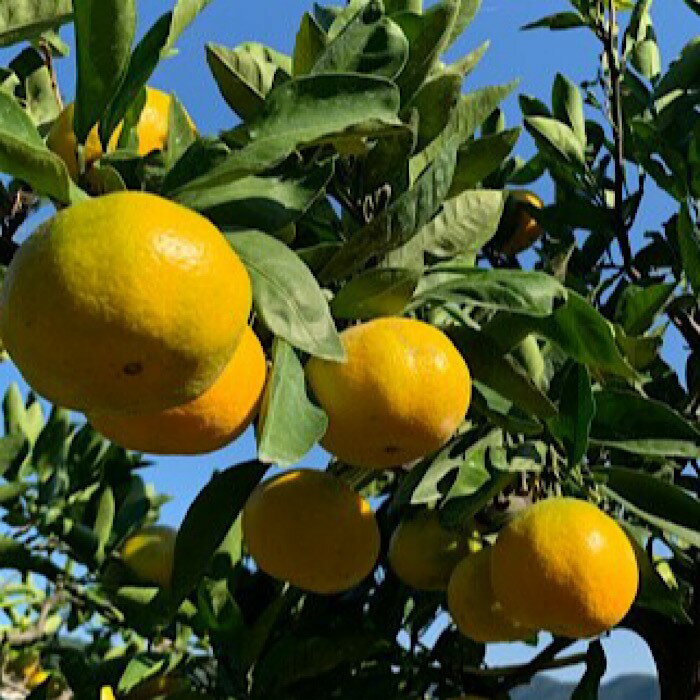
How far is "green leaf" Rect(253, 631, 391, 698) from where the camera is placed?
83.4 inches

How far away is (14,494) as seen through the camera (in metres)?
2.56

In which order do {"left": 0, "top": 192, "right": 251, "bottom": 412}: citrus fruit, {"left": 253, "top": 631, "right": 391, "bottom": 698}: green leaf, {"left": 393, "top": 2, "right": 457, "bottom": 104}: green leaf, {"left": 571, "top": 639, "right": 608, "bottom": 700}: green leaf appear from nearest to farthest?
{"left": 0, "top": 192, "right": 251, "bottom": 412}: citrus fruit → {"left": 393, "top": 2, "right": 457, "bottom": 104}: green leaf → {"left": 571, "top": 639, "right": 608, "bottom": 700}: green leaf → {"left": 253, "top": 631, "right": 391, "bottom": 698}: green leaf

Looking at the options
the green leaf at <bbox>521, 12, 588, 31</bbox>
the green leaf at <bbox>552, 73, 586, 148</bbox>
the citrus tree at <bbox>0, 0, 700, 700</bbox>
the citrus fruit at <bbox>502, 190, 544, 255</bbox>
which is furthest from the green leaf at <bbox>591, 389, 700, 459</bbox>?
the green leaf at <bbox>521, 12, 588, 31</bbox>

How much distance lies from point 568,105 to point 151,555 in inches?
58.4

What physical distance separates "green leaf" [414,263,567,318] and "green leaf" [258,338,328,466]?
0.26 metres

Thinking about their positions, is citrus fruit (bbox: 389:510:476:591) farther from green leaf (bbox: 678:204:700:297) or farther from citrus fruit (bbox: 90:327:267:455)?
citrus fruit (bbox: 90:327:267:455)

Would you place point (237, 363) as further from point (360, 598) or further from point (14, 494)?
point (14, 494)

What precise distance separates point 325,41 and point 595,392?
0.66 metres

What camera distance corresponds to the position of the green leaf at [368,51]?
1094 millimetres

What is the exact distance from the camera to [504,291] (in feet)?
4.09

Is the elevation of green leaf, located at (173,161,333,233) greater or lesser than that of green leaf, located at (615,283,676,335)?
greater

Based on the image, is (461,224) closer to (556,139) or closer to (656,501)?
(656,501)

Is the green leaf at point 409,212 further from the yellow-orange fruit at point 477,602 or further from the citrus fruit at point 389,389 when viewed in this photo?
the yellow-orange fruit at point 477,602

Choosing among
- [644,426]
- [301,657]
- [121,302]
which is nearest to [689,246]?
[644,426]
